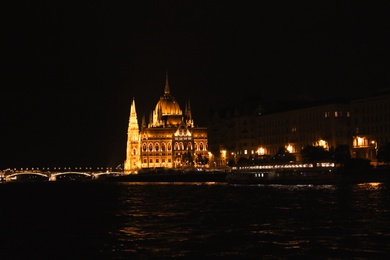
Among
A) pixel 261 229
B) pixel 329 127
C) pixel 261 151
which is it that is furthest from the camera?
pixel 261 151

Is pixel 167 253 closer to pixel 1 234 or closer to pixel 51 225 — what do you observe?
pixel 1 234

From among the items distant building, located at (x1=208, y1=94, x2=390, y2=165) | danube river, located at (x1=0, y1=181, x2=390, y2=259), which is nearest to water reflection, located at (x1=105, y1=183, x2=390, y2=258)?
danube river, located at (x1=0, y1=181, x2=390, y2=259)

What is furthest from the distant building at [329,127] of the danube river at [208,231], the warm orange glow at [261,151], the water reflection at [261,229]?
the danube river at [208,231]

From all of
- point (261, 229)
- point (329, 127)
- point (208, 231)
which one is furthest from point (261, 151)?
point (208, 231)

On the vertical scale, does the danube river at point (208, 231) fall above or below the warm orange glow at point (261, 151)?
below

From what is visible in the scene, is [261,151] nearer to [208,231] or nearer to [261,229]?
[261,229]

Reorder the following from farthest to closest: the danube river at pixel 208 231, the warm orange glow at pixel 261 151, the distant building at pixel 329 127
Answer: the warm orange glow at pixel 261 151, the distant building at pixel 329 127, the danube river at pixel 208 231

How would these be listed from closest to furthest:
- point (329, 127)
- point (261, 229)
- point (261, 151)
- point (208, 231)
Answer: point (208, 231)
point (261, 229)
point (329, 127)
point (261, 151)

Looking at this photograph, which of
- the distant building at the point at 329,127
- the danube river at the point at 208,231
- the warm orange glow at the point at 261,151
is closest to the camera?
the danube river at the point at 208,231

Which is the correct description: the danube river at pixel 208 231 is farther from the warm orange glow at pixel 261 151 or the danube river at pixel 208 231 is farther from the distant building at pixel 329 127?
the warm orange glow at pixel 261 151

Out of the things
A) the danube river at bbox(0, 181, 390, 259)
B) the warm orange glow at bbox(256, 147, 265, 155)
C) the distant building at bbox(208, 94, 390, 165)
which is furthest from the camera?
the warm orange glow at bbox(256, 147, 265, 155)

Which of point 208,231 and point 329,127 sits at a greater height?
point 329,127

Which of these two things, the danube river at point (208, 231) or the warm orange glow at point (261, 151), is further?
the warm orange glow at point (261, 151)

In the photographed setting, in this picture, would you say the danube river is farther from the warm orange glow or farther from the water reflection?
the warm orange glow
